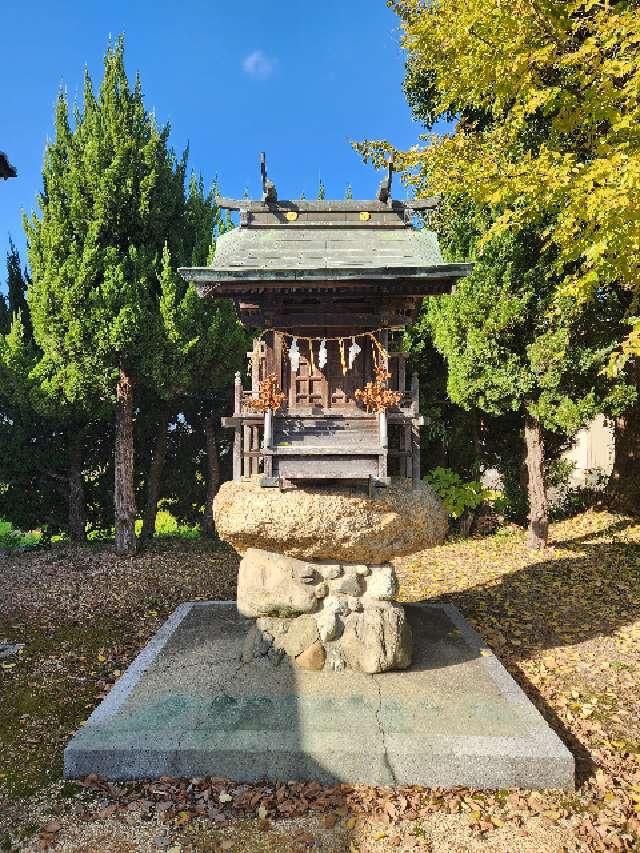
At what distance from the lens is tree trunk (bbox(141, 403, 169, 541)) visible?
48.5ft

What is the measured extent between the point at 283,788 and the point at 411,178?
13.3 metres

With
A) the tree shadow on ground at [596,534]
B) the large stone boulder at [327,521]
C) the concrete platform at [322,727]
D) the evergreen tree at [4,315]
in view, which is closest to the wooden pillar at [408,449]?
the large stone boulder at [327,521]

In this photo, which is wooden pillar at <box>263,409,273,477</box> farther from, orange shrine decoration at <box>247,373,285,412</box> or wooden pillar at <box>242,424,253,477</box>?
wooden pillar at <box>242,424,253,477</box>

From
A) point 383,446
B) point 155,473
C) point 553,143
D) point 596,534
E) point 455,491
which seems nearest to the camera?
point 383,446

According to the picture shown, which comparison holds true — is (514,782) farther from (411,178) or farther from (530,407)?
(411,178)

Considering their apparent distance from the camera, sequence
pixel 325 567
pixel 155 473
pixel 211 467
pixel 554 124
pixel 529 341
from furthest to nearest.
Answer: pixel 211 467, pixel 155 473, pixel 529 341, pixel 554 124, pixel 325 567

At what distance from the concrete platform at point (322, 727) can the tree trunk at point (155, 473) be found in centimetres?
816

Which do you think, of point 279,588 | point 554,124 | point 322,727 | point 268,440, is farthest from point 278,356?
point 554,124

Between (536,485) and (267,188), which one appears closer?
(267,188)

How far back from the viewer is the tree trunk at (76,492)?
14258 millimetres

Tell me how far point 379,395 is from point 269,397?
1.45 m

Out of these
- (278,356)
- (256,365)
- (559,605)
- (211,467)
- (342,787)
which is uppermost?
(278,356)

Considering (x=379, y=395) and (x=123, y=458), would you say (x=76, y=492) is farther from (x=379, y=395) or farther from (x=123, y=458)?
(x=379, y=395)

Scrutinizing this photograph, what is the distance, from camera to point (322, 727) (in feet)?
19.0
